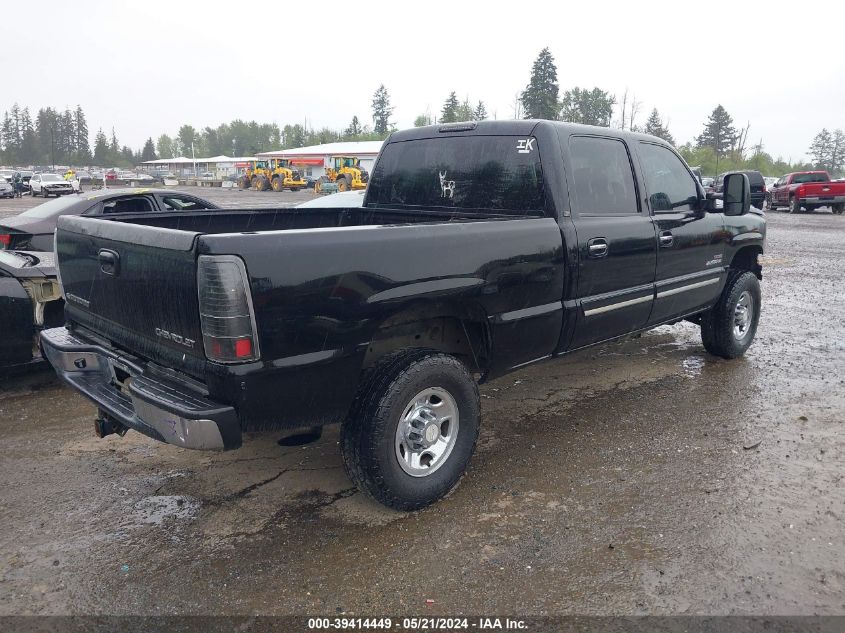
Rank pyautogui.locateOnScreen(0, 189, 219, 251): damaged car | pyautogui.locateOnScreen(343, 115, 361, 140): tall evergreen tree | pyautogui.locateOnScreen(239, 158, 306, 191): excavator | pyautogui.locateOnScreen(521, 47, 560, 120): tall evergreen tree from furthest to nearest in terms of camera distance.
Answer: pyautogui.locateOnScreen(343, 115, 361, 140): tall evergreen tree
pyautogui.locateOnScreen(521, 47, 560, 120): tall evergreen tree
pyautogui.locateOnScreen(239, 158, 306, 191): excavator
pyautogui.locateOnScreen(0, 189, 219, 251): damaged car

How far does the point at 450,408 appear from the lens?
350 cm

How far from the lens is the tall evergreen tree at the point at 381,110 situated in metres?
123

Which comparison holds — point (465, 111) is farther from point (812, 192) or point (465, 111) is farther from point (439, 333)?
point (439, 333)

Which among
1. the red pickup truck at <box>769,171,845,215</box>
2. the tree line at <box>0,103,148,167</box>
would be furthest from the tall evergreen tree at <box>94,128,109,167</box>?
the red pickup truck at <box>769,171,845,215</box>

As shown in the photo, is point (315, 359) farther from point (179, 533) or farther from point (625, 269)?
point (625, 269)

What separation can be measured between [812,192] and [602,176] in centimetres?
2618

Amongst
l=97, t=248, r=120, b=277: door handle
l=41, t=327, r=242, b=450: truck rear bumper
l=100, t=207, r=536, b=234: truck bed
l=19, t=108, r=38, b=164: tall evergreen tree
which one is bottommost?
l=41, t=327, r=242, b=450: truck rear bumper

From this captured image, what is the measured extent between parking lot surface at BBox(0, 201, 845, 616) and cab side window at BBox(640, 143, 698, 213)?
1.49m

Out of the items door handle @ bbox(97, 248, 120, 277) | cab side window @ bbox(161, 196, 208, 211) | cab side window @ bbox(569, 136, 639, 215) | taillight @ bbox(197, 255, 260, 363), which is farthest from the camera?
cab side window @ bbox(161, 196, 208, 211)

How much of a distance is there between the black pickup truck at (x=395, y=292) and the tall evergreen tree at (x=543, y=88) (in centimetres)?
7444

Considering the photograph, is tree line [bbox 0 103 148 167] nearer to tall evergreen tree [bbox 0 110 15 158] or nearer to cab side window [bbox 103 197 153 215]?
tall evergreen tree [bbox 0 110 15 158]

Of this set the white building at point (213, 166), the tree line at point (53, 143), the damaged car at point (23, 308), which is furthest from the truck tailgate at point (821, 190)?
the tree line at point (53, 143)

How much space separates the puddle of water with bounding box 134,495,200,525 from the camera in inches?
134

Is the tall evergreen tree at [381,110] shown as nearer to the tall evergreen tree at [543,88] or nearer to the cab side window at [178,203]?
the tall evergreen tree at [543,88]
